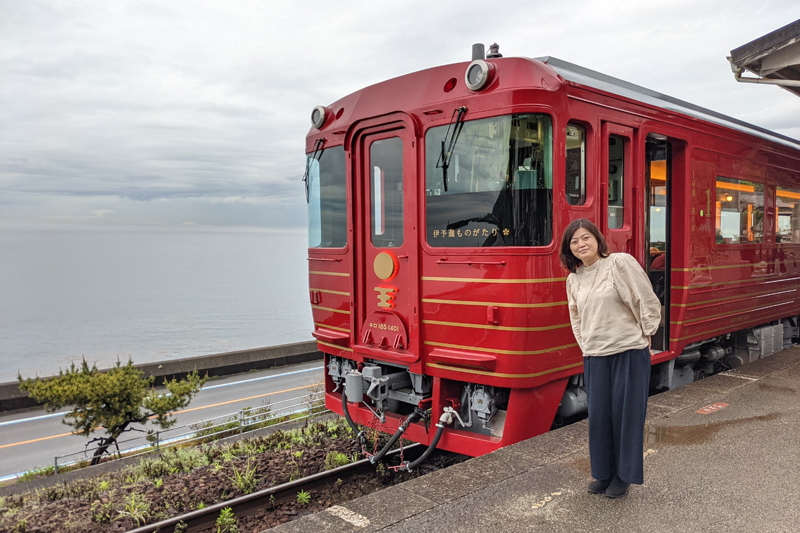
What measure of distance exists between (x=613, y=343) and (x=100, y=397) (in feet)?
20.0

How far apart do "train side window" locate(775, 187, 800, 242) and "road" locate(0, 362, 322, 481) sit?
7.09 meters

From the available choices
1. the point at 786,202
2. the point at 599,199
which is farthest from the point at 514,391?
the point at 786,202

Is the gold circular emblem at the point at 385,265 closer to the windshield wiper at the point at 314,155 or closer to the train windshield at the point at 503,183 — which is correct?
the train windshield at the point at 503,183

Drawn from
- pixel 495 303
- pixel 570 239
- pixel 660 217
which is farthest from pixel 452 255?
pixel 660 217

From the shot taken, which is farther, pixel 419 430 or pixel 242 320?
pixel 242 320

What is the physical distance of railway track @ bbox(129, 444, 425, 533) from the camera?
14.0 feet

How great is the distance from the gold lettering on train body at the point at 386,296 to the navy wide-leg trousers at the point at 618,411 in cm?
208

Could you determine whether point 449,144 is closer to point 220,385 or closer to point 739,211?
point 739,211

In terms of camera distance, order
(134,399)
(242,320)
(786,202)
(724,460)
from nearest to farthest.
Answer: (724,460)
(134,399)
(786,202)
(242,320)

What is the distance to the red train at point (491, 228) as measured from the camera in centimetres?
445

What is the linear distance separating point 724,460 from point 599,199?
211cm

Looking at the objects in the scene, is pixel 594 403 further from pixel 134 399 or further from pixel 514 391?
pixel 134 399

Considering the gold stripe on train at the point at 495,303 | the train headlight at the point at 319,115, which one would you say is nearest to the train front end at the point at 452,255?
the gold stripe on train at the point at 495,303

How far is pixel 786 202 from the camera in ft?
26.9
